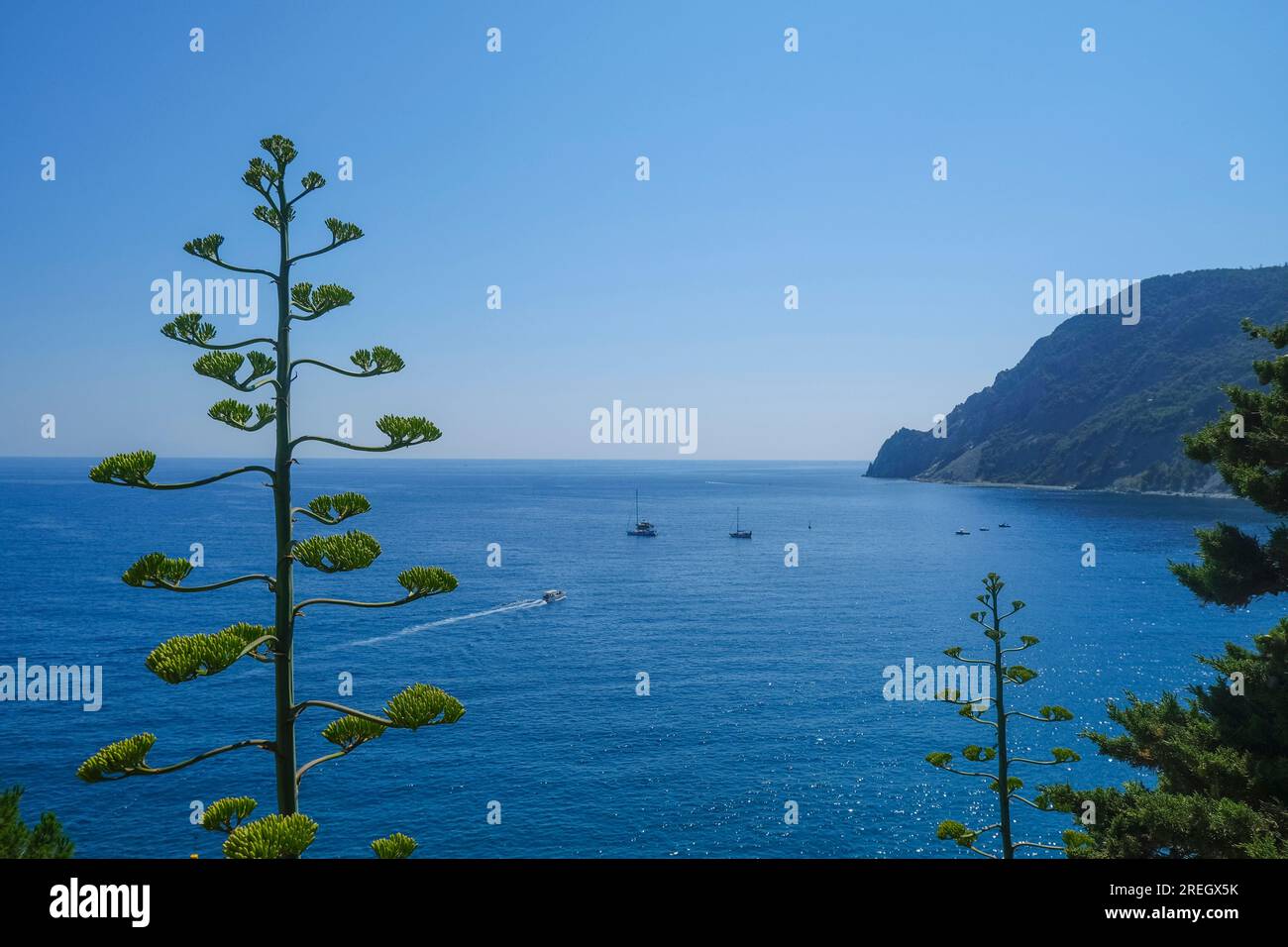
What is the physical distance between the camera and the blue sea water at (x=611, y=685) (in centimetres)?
3794

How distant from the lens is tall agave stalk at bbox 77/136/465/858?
4.73m

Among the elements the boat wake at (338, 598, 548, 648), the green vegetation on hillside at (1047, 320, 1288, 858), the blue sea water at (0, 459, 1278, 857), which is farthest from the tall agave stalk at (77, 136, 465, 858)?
the boat wake at (338, 598, 548, 648)

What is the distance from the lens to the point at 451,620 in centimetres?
7138

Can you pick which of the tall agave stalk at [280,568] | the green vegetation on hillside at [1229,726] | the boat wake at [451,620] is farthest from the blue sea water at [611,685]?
the tall agave stalk at [280,568]

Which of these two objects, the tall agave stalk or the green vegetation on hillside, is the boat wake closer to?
the green vegetation on hillside

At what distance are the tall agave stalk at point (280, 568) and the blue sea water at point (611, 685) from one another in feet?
100.0

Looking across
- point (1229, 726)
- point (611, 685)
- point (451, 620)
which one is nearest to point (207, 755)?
point (1229, 726)

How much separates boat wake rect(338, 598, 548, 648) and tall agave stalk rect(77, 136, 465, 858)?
61291mm

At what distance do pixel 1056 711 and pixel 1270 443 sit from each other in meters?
6.47

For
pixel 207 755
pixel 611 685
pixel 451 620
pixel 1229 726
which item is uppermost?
pixel 207 755

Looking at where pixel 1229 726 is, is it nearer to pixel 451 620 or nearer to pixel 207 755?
pixel 207 755

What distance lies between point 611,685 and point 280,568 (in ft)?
173
